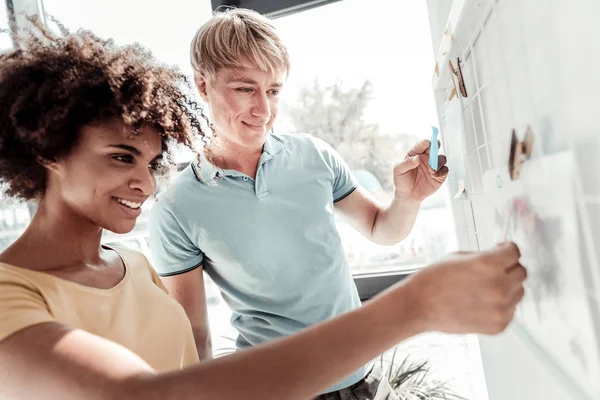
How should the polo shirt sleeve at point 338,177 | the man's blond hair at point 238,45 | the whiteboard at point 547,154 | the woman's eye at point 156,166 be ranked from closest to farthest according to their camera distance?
the whiteboard at point 547,154 < the woman's eye at point 156,166 < the man's blond hair at point 238,45 < the polo shirt sleeve at point 338,177

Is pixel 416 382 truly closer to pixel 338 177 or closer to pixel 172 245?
pixel 338 177

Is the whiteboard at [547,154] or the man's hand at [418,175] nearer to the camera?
the whiteboard at [547,154]

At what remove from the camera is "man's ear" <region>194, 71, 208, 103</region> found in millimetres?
1109

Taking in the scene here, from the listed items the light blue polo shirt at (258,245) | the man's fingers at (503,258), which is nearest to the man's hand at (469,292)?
the man's fingers at (503,258)

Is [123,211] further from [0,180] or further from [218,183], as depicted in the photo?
[218,183]

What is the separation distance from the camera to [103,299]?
66cm

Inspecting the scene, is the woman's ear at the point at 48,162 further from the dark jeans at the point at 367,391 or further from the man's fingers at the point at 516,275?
the dark jeans at the point at 367,391

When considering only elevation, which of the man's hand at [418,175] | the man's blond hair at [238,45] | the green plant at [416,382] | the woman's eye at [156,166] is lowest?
the green plant at [416,382]

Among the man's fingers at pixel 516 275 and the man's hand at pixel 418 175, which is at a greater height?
the man's hand at pixel 418 175

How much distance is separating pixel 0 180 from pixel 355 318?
0.59 m

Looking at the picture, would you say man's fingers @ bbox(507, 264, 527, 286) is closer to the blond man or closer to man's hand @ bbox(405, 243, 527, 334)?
man's hand @ bbox(405, 243, 527, 334)

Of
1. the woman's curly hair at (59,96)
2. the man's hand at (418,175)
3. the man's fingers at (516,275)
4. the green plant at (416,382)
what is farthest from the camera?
the green plant at (416,382)

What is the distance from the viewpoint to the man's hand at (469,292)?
0.41 meters

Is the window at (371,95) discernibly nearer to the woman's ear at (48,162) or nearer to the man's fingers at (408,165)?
the man's fingers at (408,165)
